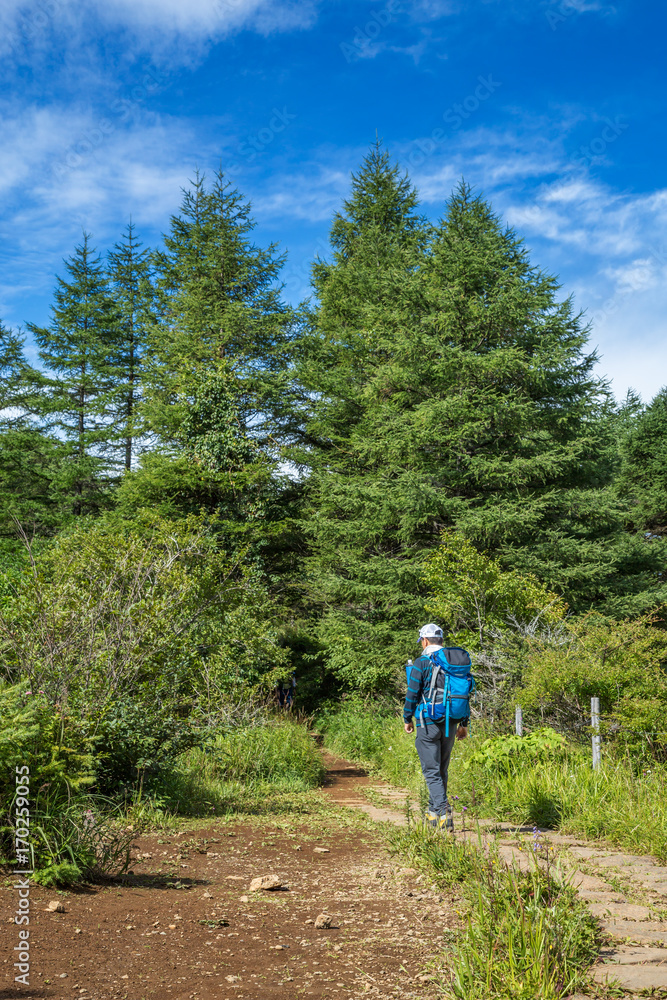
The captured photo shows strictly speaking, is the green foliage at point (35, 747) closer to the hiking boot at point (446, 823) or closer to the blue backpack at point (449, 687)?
the hiking boot at point (446, 823)

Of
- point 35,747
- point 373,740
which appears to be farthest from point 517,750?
point 373,740

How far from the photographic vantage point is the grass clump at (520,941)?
2982 mm

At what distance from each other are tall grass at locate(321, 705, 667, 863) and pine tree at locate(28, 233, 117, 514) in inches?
790

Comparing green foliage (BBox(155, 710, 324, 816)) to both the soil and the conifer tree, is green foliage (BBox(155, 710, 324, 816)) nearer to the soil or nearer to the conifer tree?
the soil

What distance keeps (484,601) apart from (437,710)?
5253 millimetres

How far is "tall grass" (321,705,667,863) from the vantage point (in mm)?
5547

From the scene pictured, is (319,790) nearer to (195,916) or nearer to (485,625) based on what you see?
(485,625)

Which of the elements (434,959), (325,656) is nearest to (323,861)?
(434,959)

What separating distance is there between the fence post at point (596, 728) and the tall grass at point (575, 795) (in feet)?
0.29

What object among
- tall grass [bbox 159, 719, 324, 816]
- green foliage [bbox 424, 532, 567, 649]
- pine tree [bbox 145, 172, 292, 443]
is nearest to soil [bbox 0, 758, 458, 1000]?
tall grass [bbox 159, 719, 324, 816]

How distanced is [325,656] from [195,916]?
52.8 ft

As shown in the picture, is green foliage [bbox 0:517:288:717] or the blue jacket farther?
the blue jacket

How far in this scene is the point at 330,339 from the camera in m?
23.0

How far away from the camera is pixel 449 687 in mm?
5977
